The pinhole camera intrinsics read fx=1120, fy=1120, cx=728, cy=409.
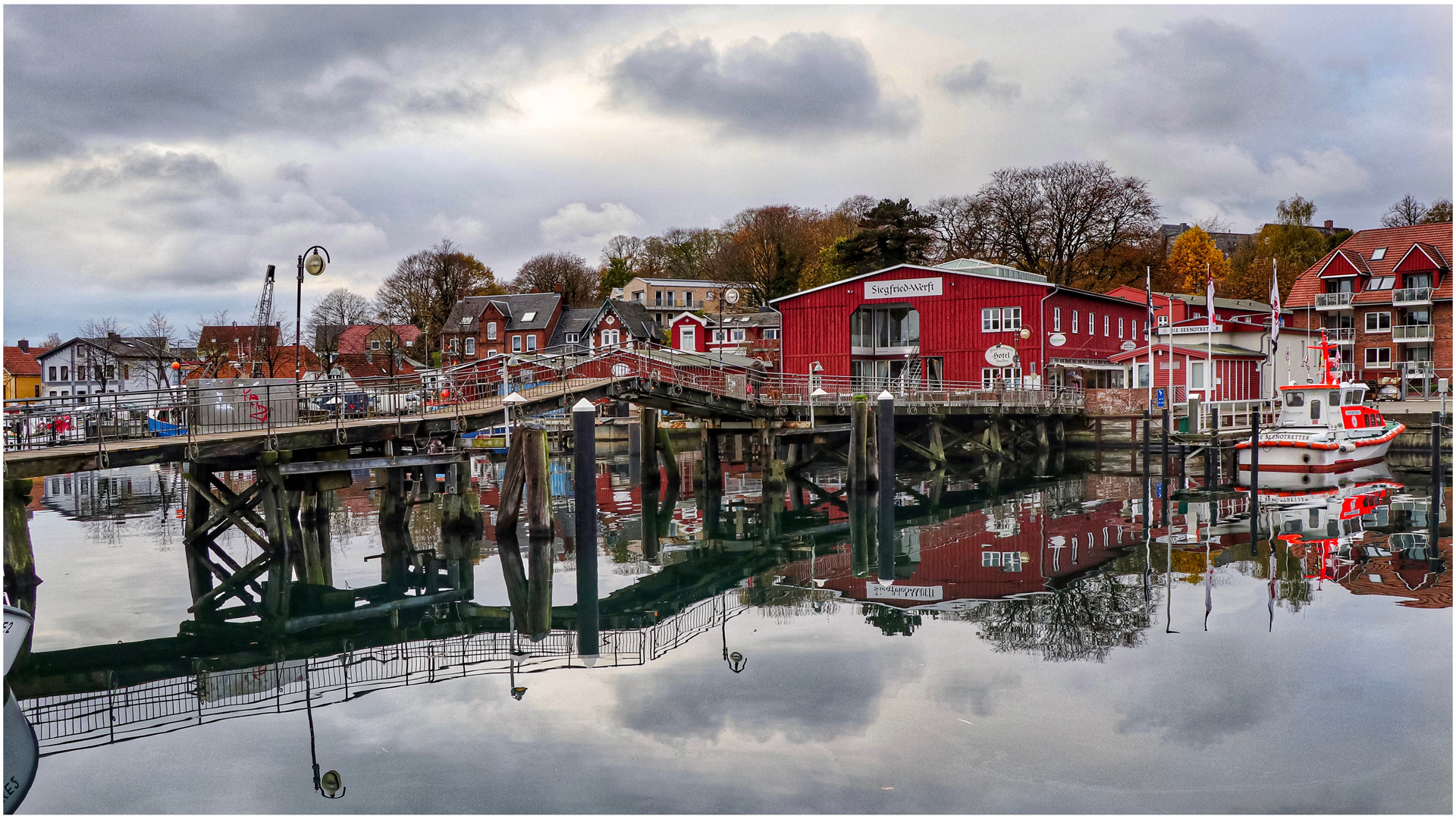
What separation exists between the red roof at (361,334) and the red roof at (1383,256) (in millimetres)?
66758

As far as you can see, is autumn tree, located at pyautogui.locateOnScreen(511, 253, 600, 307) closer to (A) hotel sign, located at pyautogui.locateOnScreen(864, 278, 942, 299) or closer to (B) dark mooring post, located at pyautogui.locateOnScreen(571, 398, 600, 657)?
(A) hotel sign, located at pyautogui.locateOnScreen(864, 278, 942, 299)

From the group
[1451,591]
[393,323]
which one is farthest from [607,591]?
[393,323]

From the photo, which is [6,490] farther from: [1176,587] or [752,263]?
[752,263]

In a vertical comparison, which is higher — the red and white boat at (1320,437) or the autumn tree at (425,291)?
the autumn tree at (425,291)

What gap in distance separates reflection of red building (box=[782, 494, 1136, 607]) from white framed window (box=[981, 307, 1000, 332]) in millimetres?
22825

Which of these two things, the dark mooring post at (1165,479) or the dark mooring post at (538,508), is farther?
the dark mooring post at (1165,479)

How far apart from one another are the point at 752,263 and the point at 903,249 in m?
15.0

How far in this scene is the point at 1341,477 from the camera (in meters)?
38.4

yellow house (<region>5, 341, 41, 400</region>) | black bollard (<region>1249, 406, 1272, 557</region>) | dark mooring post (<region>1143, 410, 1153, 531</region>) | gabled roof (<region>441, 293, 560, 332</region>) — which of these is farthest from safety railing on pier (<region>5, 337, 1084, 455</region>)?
yellow house (<region>5, 341, 41, 400</region>)

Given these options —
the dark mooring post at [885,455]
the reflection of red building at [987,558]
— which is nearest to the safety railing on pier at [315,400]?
the dark mooring post at [885,455]

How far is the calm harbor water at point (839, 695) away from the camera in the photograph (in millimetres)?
10742

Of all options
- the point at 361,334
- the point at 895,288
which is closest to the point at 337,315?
the point at 361,334

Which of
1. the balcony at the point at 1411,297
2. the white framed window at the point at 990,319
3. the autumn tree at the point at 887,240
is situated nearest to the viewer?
the white framed window at the point at 990,319

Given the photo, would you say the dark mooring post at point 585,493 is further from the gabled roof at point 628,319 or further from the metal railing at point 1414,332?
the gabled roof at point 628,319
